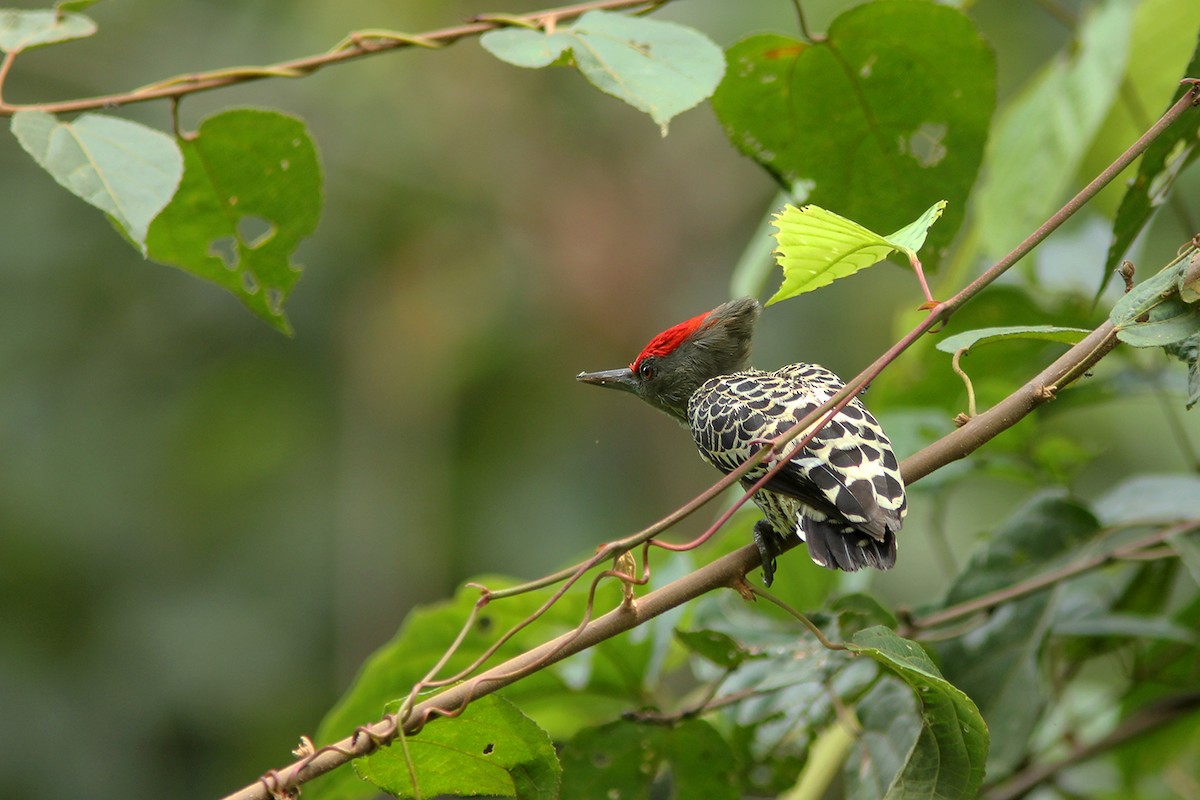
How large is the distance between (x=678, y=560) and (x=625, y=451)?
484 cm

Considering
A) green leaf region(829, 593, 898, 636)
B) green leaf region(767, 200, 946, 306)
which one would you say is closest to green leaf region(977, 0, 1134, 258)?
green leaf region(829, 593, 898, 636)

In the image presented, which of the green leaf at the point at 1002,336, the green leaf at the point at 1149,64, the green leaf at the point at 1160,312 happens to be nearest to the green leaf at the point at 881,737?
the green leaf at the point at 1002,336

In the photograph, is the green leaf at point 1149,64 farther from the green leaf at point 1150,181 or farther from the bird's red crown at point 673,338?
the bird's red crown at point 673,338

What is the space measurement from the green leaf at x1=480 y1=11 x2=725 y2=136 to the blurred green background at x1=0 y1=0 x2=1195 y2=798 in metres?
4.21

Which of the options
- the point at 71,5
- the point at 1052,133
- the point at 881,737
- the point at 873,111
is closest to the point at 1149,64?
the point at 1052,133

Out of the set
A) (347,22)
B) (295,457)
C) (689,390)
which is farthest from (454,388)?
(689,390)

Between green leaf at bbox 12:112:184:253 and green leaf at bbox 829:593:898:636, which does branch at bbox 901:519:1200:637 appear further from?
green leaf at bbox 12:112:184:253

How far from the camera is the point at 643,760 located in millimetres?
2283

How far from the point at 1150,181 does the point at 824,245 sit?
2.23 feet

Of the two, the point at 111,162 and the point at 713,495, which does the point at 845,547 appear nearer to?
the point at 713,495

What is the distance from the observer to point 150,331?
726 cm

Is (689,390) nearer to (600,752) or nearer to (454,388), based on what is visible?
(600,752)

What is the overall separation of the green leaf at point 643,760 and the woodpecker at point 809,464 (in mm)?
332

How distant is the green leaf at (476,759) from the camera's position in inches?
71.6
